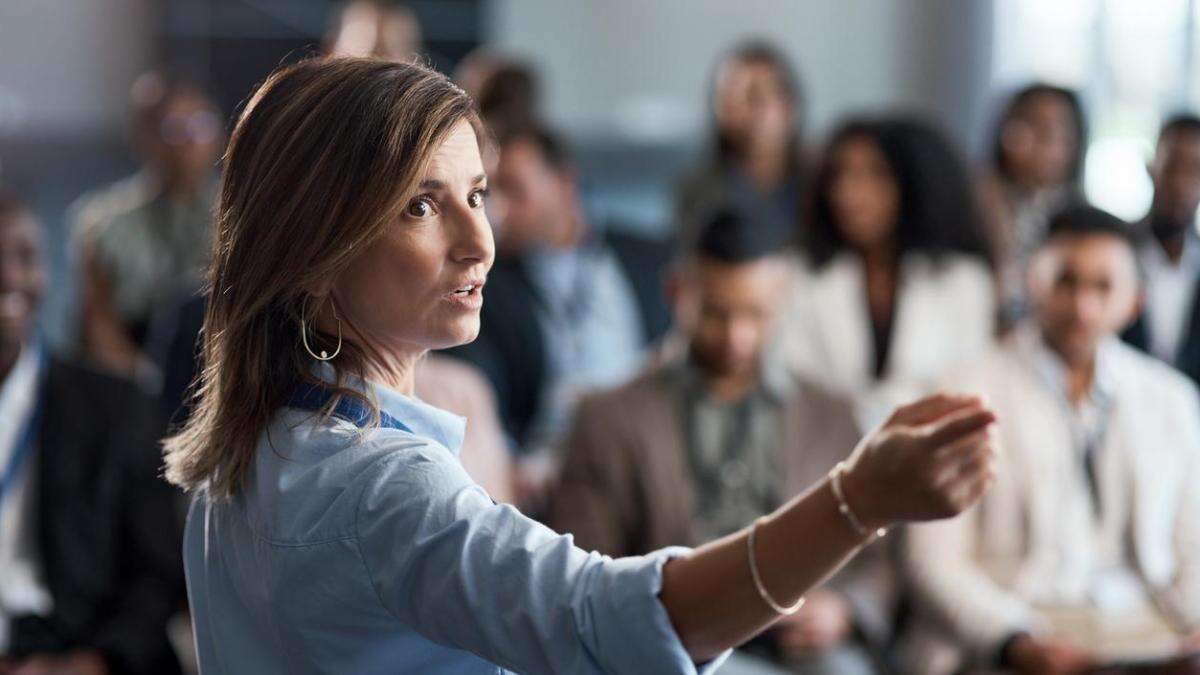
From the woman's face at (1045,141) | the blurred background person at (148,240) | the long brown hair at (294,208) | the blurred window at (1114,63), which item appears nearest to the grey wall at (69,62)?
the blurred background person at (148,240)

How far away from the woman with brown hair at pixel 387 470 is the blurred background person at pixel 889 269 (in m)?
2.02

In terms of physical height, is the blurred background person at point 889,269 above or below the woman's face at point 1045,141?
below

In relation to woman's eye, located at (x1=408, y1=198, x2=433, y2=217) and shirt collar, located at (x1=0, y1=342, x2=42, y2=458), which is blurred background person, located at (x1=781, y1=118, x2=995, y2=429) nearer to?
shirt collar, located at (x1=0, y1=342, x2=42, y2=458)

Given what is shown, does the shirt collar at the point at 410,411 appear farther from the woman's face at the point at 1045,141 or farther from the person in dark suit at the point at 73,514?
the woman's face at the point at 1045,141

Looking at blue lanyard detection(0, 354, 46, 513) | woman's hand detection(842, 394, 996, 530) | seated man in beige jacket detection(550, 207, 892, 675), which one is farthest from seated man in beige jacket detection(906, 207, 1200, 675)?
woman's hand detection(842, 394, 996, 530)

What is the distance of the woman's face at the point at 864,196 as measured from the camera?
3.15 metres

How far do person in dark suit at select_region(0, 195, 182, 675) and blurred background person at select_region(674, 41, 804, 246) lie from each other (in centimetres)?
160

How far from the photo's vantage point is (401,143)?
3.03ft

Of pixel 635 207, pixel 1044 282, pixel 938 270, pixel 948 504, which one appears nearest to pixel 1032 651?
pixel 1044 282

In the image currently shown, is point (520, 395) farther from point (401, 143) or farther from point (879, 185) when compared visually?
point (401, 143)

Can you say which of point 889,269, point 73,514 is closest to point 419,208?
point 73,514

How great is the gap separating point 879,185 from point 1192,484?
37.5 inches

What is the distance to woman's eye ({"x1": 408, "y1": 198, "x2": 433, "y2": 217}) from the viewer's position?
940 mm

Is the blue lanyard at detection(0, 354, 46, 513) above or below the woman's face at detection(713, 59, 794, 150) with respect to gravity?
below
